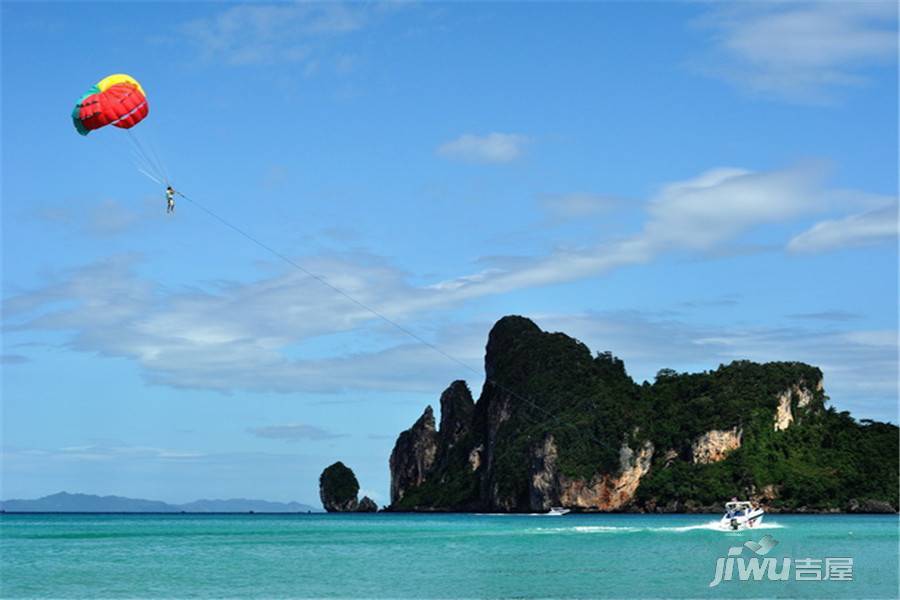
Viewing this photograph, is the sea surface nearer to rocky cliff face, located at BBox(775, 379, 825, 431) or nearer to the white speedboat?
the white speedboat

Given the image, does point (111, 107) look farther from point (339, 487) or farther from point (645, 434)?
point (339, 487)

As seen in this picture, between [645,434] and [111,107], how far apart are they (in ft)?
288

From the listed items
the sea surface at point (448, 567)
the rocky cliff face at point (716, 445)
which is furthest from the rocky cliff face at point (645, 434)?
the sea surface at point (448, 567)

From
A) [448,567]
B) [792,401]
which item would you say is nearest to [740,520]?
[448,567]

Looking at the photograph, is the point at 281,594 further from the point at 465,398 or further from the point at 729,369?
the point at 465,398

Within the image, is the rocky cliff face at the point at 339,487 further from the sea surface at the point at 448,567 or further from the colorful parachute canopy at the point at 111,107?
the colorful parachute canopy at the point at 111,107

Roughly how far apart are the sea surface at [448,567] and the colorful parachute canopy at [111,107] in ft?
45.3

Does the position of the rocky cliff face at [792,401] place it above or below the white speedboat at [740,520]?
above

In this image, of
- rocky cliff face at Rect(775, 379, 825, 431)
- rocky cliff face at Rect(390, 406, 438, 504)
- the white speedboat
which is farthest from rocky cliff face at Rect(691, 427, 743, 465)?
the white speedboat

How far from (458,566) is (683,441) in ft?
265

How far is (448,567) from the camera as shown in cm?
3819

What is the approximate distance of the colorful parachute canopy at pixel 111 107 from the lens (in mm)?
30406

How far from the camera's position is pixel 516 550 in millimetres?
45844

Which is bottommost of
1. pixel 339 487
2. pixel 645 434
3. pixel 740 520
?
pixel 740 520
